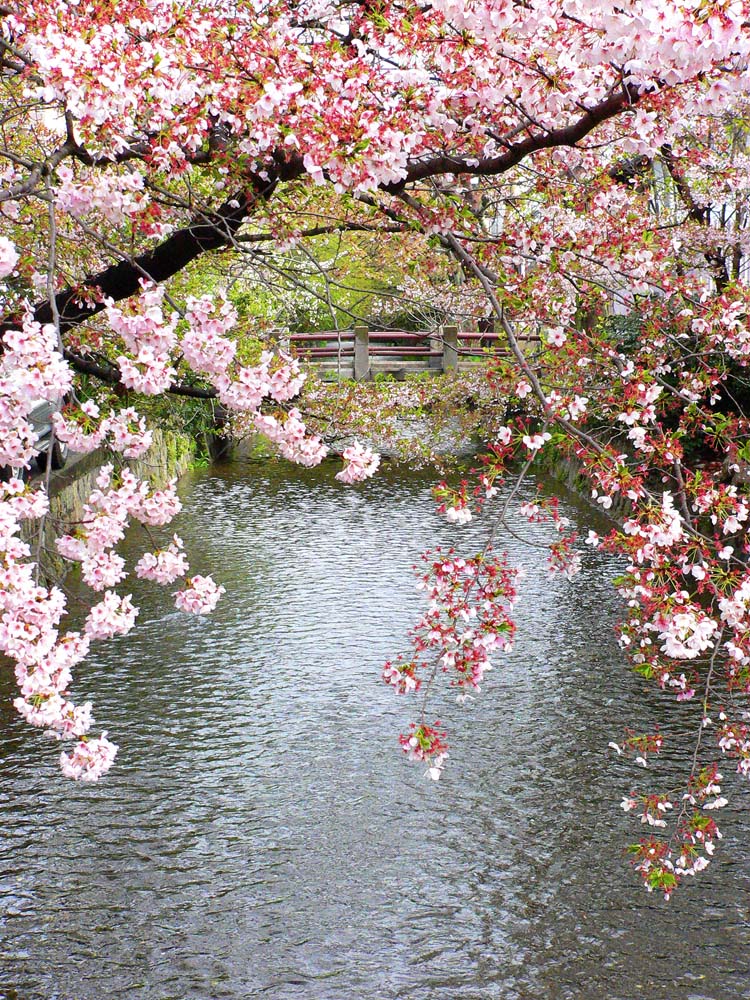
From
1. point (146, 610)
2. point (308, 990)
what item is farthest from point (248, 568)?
point (308, 990)

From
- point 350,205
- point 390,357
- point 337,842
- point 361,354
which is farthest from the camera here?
point 390,357

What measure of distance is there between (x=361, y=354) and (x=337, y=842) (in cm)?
1486

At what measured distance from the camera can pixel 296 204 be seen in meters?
7.11

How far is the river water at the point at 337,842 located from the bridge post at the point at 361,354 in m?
10.3

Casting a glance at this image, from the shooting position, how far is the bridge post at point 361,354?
19953 millimetres

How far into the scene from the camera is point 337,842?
6191 mm

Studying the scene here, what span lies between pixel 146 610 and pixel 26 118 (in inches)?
195

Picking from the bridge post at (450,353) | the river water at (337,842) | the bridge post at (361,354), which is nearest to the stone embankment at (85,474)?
the river water at (337,842)

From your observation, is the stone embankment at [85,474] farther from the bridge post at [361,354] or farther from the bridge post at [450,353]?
the bridge post at [450,353]

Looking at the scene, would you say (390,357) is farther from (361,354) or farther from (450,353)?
(450,353)

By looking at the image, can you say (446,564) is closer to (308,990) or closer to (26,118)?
(308,990)

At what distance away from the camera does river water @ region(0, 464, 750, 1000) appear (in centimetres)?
507

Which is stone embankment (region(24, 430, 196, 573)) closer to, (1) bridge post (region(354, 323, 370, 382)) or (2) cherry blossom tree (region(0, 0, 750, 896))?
(2) cherry blossom tree (region(0, 0, 750, 896))

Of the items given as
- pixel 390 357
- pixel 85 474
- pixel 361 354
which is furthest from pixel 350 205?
pixel 390 357
